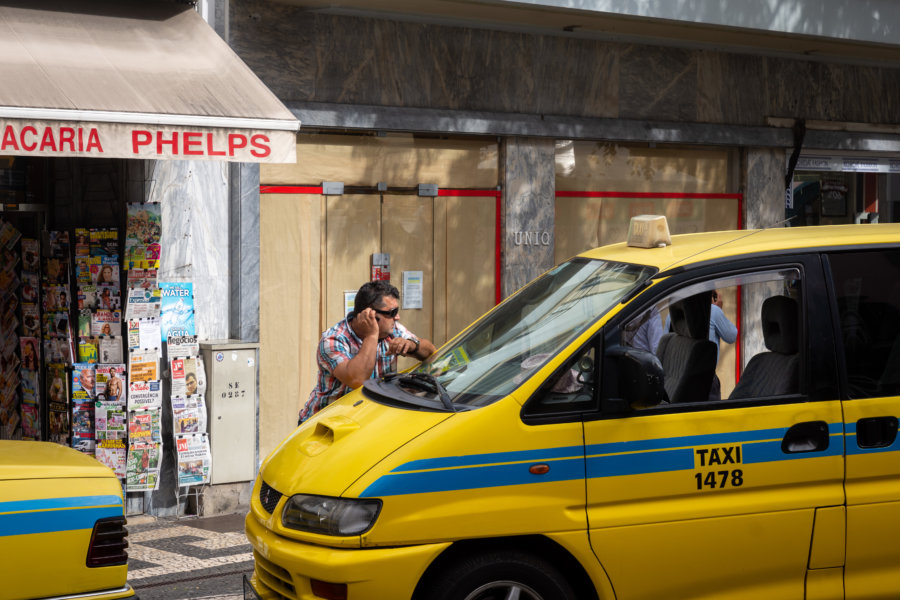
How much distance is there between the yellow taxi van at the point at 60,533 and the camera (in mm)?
4484

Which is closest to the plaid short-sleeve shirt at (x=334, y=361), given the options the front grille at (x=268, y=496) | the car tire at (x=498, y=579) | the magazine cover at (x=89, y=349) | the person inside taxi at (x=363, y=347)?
the person inside taxi at (x=363, y=347)

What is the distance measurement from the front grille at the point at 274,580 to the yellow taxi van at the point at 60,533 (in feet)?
1.86

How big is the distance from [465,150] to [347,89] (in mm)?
1335

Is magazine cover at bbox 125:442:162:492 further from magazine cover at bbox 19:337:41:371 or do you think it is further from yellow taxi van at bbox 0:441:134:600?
yellow taxi van at bbox 0:441:134:600

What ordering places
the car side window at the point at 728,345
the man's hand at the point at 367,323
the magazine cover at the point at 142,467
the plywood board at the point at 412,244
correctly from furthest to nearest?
1. the plywood board at the point at 412,244
2. the magazine cover at the point at 142,467
3. the man's hand at the point at 367,323
4. the car side window at the point at 728,345

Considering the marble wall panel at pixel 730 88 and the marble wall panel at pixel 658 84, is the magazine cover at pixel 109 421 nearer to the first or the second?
the marble wall panel at pixel 658 84

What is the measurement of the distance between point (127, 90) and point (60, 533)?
4.22 meters

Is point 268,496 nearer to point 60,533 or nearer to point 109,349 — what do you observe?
point 60,533

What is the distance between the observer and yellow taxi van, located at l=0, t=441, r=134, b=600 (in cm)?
448

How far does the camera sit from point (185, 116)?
26.0 ft

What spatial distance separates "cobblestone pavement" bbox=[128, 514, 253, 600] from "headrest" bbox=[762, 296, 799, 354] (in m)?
3.13

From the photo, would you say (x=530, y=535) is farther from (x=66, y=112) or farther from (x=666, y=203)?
(x=666, y=203)

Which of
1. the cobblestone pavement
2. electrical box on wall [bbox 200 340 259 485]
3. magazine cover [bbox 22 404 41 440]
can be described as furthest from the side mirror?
magazine cover [bbox 22 404 41 440]

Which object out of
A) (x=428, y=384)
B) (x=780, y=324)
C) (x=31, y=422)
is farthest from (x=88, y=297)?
(x=780, y=324)
